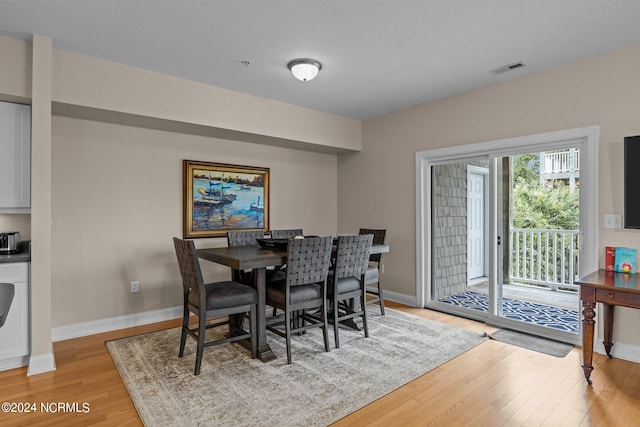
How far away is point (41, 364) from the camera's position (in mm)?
2729

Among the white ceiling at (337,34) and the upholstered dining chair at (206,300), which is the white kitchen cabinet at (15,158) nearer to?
the white ceiling at (337,34)

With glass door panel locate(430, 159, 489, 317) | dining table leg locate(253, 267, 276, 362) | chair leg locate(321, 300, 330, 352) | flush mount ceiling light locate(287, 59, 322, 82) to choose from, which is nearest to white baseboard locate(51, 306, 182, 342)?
dining table leg locate(253, 267, 276, 362)

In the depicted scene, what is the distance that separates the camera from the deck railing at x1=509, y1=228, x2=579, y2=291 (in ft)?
14.2

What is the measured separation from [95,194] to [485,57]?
3.87 metres

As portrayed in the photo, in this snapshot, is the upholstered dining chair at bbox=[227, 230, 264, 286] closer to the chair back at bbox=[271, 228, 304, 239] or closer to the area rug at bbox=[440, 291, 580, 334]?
the chair back at bbox=[271, 228, 304, 239]

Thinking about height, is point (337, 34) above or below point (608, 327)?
above

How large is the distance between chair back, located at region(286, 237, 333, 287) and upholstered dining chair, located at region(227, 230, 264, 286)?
742 mm

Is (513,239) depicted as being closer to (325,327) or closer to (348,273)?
(348,273)

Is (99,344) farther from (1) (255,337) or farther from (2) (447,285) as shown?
(2) (447,285)

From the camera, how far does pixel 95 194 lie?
3.58 metres

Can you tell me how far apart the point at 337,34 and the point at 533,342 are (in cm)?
321

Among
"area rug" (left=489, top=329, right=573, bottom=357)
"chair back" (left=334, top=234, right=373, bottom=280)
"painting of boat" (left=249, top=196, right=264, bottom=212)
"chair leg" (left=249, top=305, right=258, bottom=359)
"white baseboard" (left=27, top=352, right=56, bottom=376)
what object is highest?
"painting of boat" (left=249, top=196, right=264, bottom=212)

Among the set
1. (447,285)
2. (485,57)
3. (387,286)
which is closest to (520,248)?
(447,285)

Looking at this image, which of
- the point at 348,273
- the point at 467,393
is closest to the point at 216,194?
the point at 348,273
